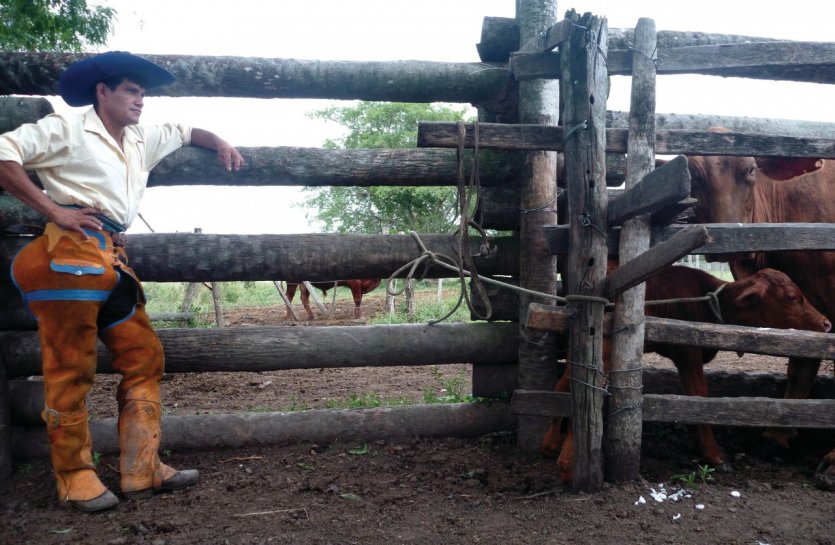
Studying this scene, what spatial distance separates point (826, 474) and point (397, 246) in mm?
2856

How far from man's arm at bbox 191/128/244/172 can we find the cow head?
11.1 feet

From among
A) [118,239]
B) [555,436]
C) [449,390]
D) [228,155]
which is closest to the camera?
[118,239]

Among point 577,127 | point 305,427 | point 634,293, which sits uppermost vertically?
point 577,127

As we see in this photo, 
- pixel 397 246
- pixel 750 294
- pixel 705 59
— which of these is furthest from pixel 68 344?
pixel 750 294

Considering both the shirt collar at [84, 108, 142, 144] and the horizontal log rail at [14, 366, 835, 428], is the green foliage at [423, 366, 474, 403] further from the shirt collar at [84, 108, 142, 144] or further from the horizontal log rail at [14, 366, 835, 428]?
the shirt collar at [84, 108, 142, 144]

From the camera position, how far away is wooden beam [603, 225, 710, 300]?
253 centimetres

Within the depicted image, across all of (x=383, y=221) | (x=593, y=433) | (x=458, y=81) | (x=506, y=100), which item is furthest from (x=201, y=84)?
(x=383, y=221)

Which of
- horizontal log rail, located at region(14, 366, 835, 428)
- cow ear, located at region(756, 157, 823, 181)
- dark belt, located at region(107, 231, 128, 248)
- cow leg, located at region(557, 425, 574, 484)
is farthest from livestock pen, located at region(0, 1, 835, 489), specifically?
horizontal log rail, located at region(14, 366, 835, 428)

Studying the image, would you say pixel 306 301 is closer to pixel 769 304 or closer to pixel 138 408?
pixel 138 408

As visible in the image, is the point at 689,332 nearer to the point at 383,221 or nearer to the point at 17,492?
the point at 17,492

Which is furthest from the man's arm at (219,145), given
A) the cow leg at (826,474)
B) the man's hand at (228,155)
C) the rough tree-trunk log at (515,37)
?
the cow leg at (826,474)

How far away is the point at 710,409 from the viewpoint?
10.8ft

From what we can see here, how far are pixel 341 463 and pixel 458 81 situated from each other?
8.47ft

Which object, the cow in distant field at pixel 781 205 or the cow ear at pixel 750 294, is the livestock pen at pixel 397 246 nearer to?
the cow in distant field at pixel 781 205
